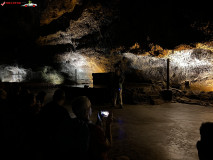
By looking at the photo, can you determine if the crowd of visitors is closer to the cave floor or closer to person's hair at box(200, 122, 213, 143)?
person's hair at box(200, 122, 213, 143)

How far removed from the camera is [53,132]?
6.60 ft

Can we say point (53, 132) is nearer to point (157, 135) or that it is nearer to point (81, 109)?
point (81, 109)

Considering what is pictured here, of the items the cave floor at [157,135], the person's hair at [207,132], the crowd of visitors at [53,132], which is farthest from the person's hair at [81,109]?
the cave floor at [157,135]

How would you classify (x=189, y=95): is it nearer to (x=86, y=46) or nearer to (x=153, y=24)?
(x=153, y=24)

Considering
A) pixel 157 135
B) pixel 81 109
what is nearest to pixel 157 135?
pixel 157 135

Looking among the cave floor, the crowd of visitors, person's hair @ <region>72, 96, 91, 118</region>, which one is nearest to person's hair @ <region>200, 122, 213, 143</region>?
the crowd of visitors

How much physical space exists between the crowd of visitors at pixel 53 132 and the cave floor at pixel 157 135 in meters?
1.20

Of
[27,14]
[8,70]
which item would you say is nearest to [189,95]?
[8,70]

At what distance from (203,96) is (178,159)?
656cm

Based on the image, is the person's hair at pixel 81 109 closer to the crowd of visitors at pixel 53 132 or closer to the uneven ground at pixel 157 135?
the crowd of visitors at pixel 53 132

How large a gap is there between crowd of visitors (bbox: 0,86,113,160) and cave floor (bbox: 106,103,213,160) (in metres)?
1.20

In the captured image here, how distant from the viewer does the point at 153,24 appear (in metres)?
8.59

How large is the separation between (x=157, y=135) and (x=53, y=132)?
283 cm

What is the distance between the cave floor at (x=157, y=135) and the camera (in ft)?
10.5
